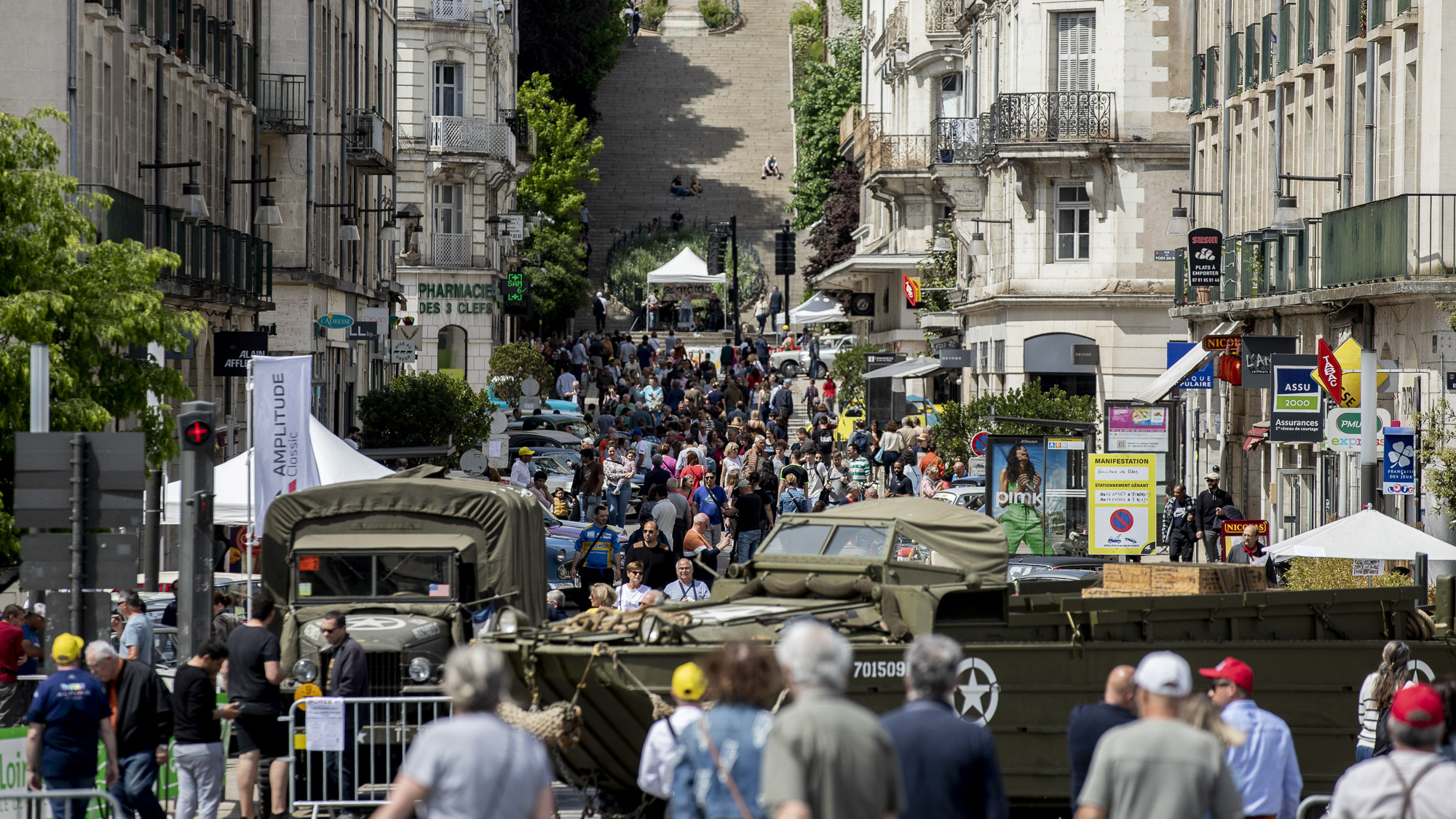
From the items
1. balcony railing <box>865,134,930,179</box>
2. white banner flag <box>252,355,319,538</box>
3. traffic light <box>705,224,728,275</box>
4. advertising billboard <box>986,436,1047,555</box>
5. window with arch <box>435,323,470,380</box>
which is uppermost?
Result: balcony railing <box>865,134,930,179</box>

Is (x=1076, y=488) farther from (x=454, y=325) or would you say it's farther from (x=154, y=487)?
(x=454, y=325)

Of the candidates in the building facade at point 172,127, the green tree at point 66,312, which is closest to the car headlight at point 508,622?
the green tree at point 66,312

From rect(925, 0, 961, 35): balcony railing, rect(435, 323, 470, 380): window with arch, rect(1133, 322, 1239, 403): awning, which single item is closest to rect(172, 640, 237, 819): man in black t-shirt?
rect(1133, 322, 1239, 403): awning

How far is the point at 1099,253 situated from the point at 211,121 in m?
18.7

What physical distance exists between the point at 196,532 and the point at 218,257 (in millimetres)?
21423

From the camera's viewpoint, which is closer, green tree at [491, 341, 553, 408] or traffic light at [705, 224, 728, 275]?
green tree at [491, 341, 553, 408]

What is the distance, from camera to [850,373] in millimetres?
Result: 55531

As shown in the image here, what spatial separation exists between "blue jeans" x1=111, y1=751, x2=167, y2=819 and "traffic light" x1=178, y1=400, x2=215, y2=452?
2759 millimetres

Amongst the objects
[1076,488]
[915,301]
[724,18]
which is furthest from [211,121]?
A: [724,18]

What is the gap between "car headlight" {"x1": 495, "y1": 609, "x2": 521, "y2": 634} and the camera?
41.7 ft

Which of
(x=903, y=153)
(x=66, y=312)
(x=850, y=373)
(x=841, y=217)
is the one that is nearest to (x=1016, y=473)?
(x=66, y=312)

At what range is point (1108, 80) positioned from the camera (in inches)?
1714

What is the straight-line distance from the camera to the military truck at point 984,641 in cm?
1248

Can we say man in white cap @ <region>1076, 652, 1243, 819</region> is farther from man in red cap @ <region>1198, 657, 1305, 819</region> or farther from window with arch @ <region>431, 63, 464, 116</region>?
window with arch @ <region>431, 63, 464, 116</region>
